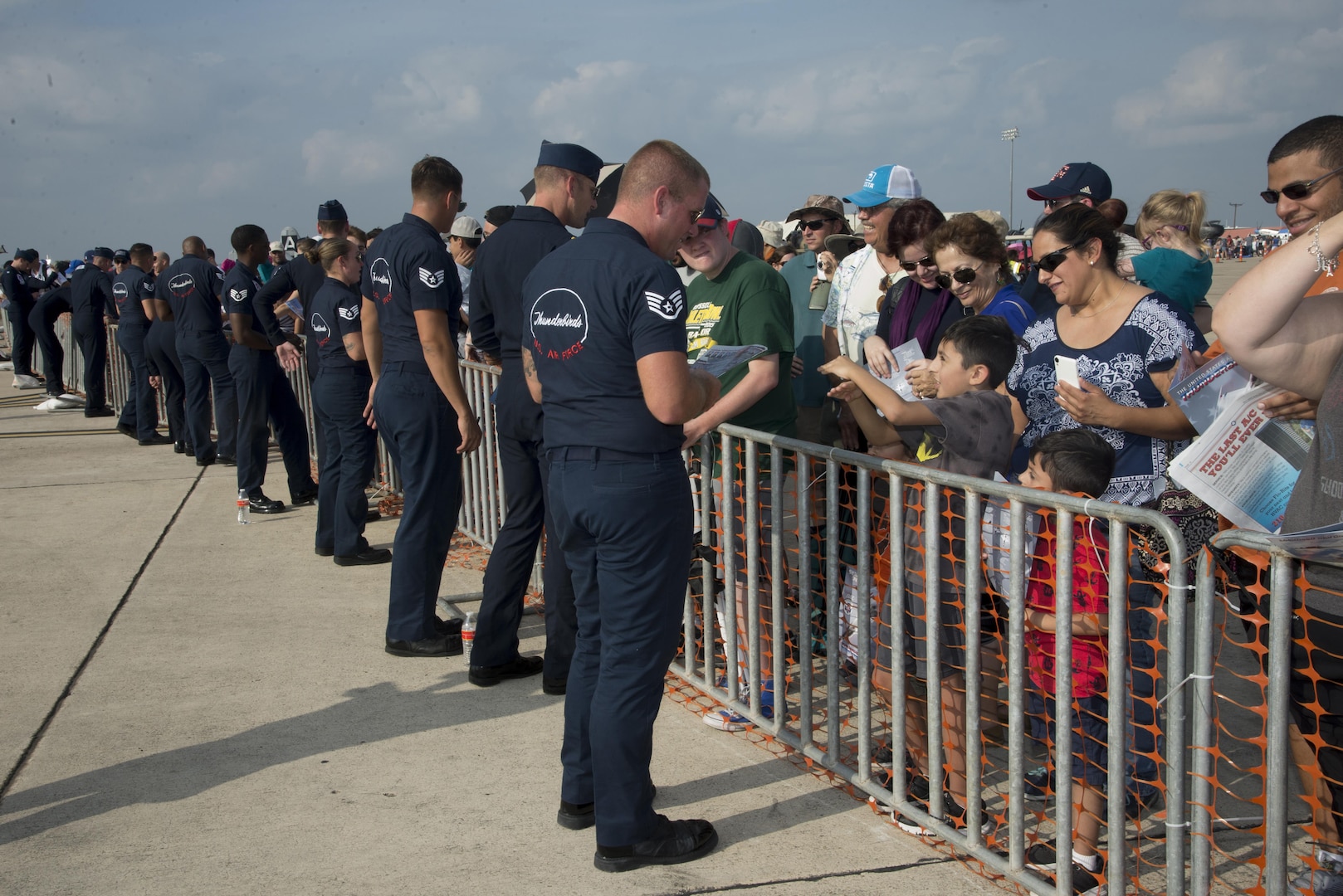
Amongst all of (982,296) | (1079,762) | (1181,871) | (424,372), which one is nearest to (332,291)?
(424,372)

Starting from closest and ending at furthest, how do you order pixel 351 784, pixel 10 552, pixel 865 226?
1. pixel 351 784
2. pixel 865 226
3. pixel 10 552

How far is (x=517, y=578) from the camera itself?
15.5 feet

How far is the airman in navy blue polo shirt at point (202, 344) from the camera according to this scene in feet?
31.6

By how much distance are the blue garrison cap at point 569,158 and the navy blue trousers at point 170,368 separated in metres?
6.92

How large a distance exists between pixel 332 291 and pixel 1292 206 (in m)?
5.45

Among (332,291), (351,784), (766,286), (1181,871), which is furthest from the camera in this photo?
(332,291)

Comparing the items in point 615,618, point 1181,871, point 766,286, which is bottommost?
point 1181,871

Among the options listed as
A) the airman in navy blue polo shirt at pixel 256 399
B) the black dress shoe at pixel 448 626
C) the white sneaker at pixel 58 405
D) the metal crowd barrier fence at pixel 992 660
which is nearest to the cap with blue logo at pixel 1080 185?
the metal crowd barrier fence at pixel 992 660

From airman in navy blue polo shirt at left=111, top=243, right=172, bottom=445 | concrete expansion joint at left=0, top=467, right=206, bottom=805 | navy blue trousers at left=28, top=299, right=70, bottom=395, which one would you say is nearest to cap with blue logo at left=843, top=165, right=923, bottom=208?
concrete expansion joint at left=0, top=467, right=206, bottom=805

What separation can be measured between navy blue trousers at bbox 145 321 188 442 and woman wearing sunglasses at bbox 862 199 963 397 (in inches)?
303

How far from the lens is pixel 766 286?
4.27 metres

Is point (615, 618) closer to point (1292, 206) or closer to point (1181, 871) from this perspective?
point (1181, 871)

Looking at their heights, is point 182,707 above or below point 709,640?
below

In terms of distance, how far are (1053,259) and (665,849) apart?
2.29 metres
